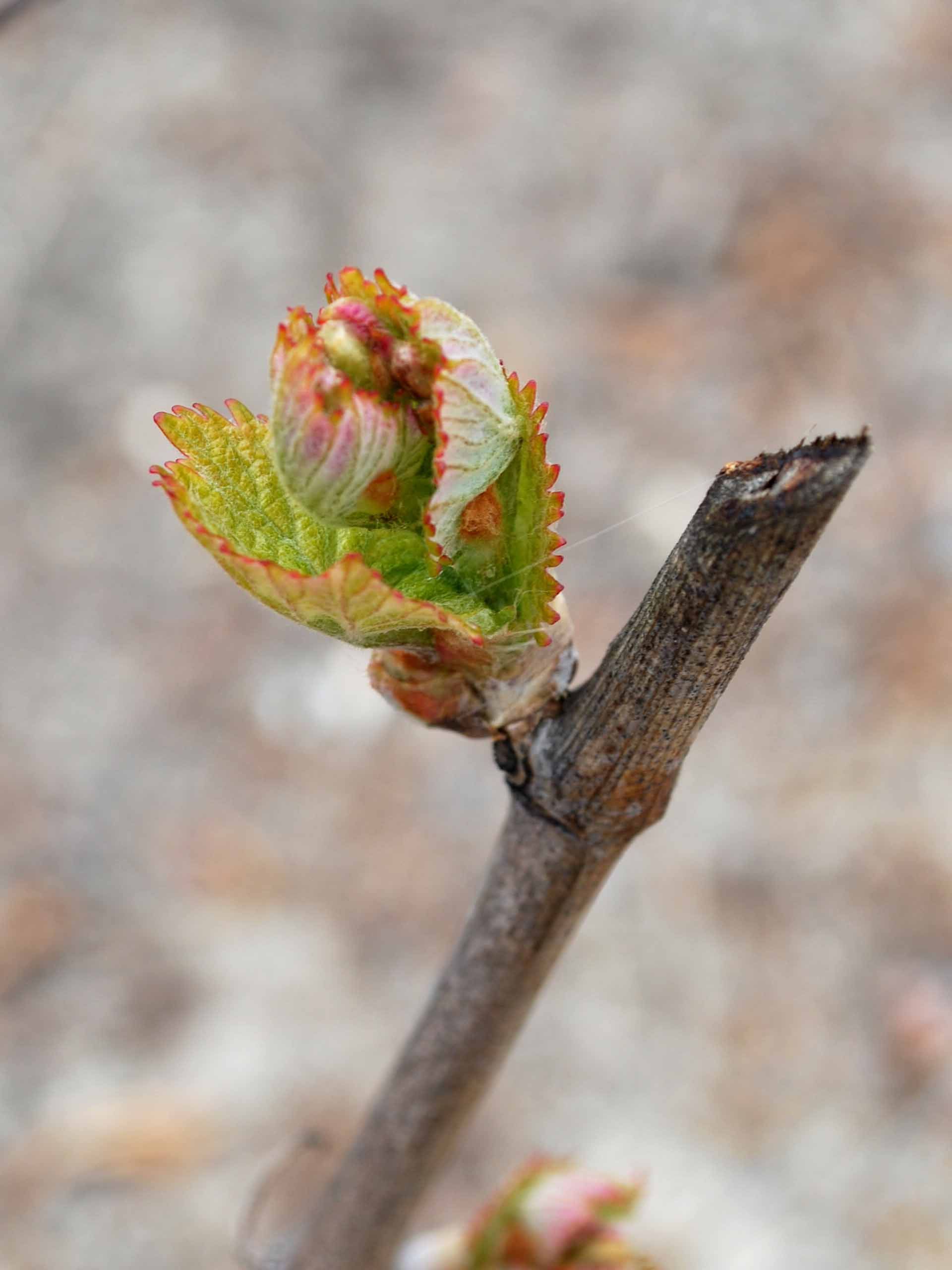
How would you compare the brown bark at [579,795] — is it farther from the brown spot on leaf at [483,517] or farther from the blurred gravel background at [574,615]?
the blurred gravel background at [574,615]

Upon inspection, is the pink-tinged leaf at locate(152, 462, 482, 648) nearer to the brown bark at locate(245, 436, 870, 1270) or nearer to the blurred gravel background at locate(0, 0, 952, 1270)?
the brown bark at locate(245, 436, 870, 1270)

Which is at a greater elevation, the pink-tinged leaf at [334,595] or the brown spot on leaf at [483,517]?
the brown spot on leaf at [483,517]

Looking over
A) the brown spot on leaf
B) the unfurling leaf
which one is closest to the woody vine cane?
the brown spot on leaf

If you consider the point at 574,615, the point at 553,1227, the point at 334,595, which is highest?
the point at 574,615

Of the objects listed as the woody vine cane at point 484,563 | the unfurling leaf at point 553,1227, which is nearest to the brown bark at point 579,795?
the woody vine cane at point 484,563

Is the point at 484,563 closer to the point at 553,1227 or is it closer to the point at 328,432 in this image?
the point at 328,432

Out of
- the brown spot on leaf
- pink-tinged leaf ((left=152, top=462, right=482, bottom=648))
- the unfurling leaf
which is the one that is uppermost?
the brown spot on leaf

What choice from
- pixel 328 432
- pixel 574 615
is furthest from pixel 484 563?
pixel 574 615
